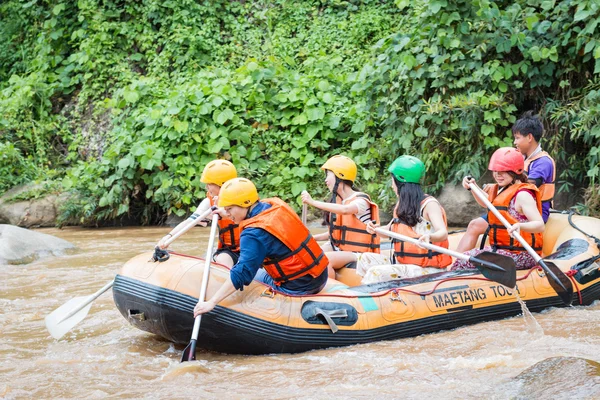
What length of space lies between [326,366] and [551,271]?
6.05 ft

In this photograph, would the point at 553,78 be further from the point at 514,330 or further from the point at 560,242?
the point at 514,330

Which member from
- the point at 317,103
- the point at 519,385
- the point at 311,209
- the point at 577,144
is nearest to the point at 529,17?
the point at 577,144

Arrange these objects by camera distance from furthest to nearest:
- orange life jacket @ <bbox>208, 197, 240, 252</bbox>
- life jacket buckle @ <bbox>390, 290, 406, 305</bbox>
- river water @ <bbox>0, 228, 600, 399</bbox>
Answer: orange life jacket @ <bbox>208, 197, 240, 252</bbox>
life jacket buckle @ <bbox>390, 290, 406, 305</bbox>
river water @ <bbox>0, 228, 600, 399</bbox>

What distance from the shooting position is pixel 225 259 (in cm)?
549

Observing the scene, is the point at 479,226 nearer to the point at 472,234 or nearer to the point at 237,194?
the point at 472,234

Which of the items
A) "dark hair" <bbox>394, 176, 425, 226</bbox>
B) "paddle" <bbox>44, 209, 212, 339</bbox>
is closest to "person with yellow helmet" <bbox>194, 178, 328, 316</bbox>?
"paddle" <bbox>44, 209, 212, 339</bbox>

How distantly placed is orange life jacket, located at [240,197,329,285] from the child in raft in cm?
73

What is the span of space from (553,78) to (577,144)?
81cm

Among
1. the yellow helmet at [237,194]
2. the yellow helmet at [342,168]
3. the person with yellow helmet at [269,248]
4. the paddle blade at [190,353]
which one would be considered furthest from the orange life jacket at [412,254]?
the paddle blade at [190,353]

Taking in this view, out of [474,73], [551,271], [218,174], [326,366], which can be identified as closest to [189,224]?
[218,174]

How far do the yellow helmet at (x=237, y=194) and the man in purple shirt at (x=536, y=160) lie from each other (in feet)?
8.30

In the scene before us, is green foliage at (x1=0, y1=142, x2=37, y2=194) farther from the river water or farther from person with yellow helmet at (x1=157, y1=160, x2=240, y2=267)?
person with yellow helmet at (x1=157, y1=160, x2=240, y2=267)

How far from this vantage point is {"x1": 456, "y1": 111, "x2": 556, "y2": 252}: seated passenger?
6.01 m

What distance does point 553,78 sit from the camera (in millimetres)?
8719
